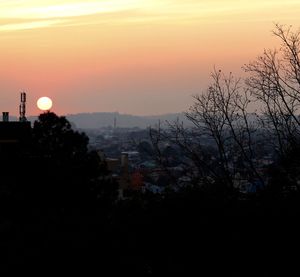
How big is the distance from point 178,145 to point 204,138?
43.0 inches

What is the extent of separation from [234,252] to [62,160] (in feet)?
38.9

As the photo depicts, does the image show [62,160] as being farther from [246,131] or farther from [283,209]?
[283,209]

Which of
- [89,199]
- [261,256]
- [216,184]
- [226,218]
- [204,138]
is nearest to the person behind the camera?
[261,256]

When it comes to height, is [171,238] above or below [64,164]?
below

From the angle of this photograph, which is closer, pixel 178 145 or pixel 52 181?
pixel 178 145

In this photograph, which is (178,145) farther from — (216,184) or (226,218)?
(226,218)

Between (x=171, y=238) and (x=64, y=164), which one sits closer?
(x=171, y=238)

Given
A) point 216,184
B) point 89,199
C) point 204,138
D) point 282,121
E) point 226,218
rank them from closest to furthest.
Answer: point 226,218
point 216,184
point 282,121
point 204,138
point 89,199

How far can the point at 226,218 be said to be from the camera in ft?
28.4

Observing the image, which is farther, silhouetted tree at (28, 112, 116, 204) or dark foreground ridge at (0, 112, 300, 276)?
silhouetted tree at (28, 112, 116, 204)

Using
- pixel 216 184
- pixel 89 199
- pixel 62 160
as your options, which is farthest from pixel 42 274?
pixel 62 160

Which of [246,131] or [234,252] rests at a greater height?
[246,131]

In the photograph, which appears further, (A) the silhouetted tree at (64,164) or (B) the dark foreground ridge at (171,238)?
(A) the silhouetted tree at (64,164)

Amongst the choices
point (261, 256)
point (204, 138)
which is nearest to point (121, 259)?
point (261, 256)
